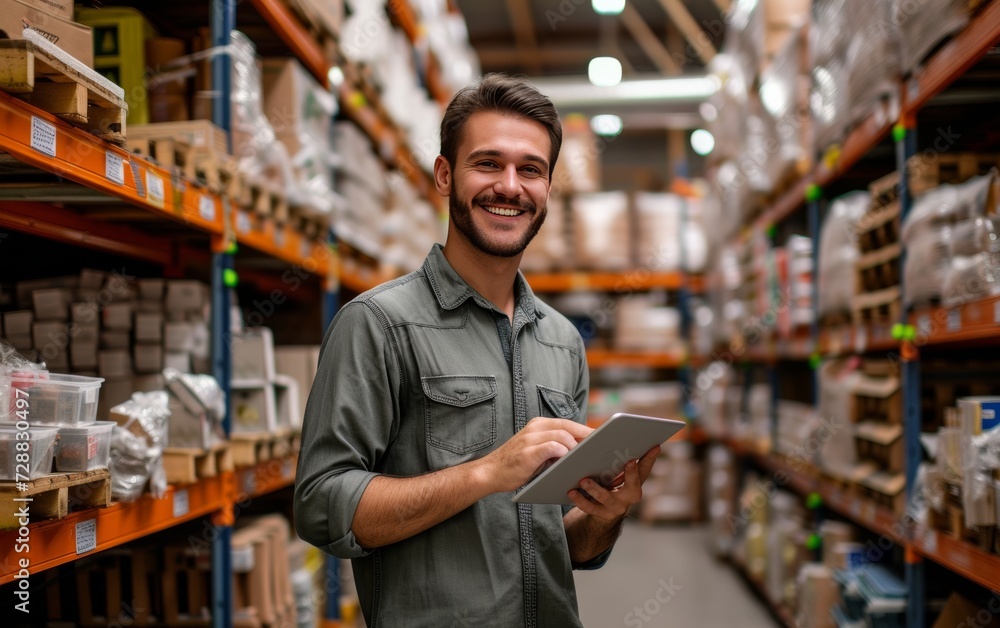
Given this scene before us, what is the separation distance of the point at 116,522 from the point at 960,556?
99.1 inches

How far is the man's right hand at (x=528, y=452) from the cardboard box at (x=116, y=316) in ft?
5.09

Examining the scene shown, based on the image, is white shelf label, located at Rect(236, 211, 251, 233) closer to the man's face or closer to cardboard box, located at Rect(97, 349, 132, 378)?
cardboard box, located at Rect(97, 349, 132, 378)

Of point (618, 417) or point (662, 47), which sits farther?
point (662, 47)

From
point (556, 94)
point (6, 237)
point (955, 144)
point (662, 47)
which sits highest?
point (662, 47)

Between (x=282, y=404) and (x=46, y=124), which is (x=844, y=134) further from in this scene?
(x=46, y=124)

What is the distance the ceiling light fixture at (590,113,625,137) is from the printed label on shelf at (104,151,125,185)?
822cm

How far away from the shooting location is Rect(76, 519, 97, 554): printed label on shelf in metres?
2.00

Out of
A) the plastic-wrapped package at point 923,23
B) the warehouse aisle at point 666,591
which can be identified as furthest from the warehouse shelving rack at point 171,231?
the plastic-wrapped package at point 923,23

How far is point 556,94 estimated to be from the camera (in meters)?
10.0

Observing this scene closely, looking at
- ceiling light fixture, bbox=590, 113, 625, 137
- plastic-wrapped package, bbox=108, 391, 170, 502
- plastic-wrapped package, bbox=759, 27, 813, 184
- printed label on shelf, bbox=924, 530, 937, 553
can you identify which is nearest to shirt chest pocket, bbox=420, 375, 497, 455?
plastic-wrapped package, bbox=108, 391, 170, 502

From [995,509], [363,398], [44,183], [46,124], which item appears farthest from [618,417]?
[44,183]

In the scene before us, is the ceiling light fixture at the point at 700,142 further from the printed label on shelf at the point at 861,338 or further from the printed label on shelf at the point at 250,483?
the printed label on shelf at the point at 250,483

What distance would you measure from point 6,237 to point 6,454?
57.2 inches

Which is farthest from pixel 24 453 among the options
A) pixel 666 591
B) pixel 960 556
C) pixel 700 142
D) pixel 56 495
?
pixel 700 142
